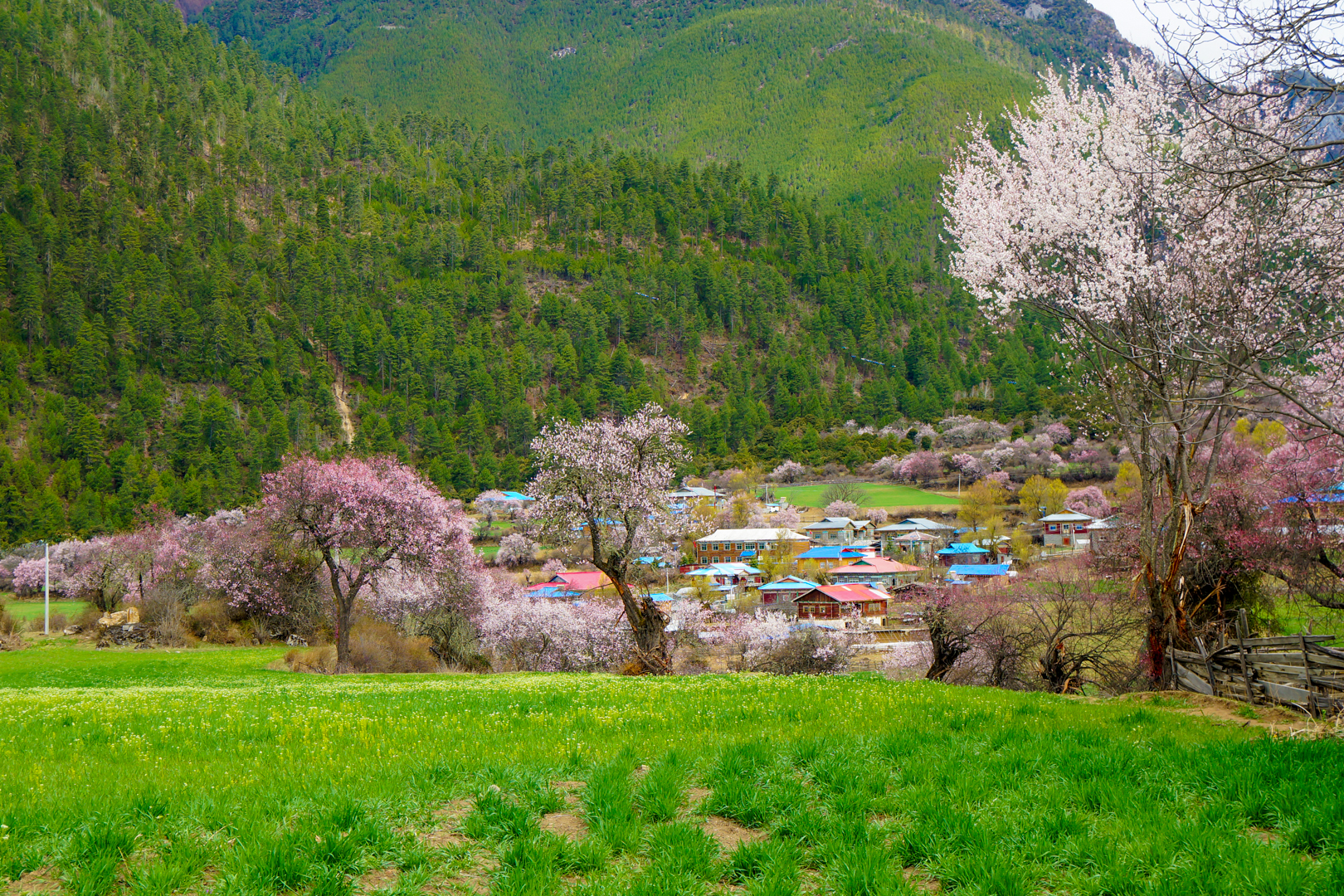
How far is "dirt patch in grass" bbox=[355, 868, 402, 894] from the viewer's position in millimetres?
5008

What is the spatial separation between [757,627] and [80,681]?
41.3m

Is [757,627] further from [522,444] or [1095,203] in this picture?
[522,444]

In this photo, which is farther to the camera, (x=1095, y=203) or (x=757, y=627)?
(x=757, y=627)

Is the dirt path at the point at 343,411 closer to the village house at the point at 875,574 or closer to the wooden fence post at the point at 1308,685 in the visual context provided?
the village house at the point at 875,574

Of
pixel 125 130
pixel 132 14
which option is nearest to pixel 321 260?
pixel 125 130

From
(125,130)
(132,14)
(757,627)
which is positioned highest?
(132,14)

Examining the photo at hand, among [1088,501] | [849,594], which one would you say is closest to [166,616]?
[849,594]

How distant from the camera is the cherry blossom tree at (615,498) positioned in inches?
1001

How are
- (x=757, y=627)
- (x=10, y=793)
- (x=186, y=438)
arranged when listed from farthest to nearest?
(x=186, y=438), (x=757, y=627), (x=10, y=793)

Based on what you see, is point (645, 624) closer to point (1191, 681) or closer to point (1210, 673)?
point (1191, 681)

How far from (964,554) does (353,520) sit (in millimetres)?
69029

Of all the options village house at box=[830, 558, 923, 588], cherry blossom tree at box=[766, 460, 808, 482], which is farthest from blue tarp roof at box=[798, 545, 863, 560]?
cherry blossom tree at box=[766, 460, 808, 482]

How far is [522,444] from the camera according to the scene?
412 feet

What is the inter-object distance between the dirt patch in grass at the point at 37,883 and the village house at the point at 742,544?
294 feet
